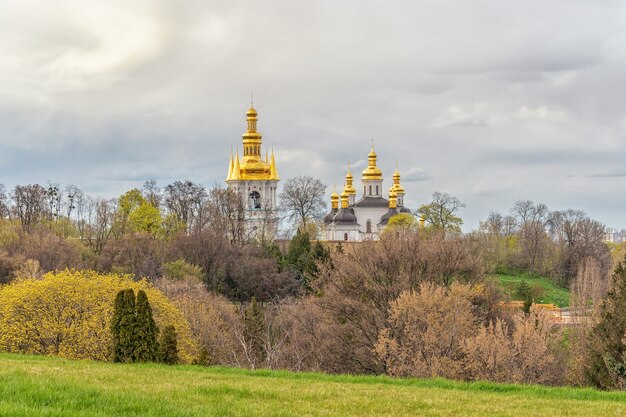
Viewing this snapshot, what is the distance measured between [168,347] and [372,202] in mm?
85348

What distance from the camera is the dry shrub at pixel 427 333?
2525 centimetres

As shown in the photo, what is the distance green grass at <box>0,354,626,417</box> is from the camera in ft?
39.2

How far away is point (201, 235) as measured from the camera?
203 ft

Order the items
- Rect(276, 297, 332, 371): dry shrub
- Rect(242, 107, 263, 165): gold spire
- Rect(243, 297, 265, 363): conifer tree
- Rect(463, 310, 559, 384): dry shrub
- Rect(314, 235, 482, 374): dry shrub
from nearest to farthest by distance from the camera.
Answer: Rect(463, 310, 559, 384): dry shrub → Rect(314, 235, 482, 374): dry shrub → Rect(276, 297, 332, 371): dry shrub → Rect(243, 297, 265, 363): conifer tree → Rect(242, 107, 263, 165): gold spire

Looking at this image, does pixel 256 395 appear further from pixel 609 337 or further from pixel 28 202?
pixel 28 202

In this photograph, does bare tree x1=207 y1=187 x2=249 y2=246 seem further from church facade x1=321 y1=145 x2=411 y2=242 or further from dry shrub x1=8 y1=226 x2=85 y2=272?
church facade x1=321 y1=145 x2=411 y2=242

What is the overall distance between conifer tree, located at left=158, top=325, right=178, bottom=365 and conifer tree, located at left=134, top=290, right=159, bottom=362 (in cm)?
17

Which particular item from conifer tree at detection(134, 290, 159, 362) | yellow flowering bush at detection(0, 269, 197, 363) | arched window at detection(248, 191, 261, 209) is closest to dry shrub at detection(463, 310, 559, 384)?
conifer tree at detection(134, 290, 159, 362)

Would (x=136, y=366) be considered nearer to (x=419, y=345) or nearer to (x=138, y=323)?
(x=138, y=323)

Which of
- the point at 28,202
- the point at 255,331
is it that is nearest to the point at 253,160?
the point at 28,202

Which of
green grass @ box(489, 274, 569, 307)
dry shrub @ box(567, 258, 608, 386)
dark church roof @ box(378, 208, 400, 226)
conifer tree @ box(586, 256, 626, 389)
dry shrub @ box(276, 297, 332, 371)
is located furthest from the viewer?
dark church roof @ box(378, 208, 400, 226)

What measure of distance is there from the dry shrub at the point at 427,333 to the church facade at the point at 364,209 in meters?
69.4

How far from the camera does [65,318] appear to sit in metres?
29.3

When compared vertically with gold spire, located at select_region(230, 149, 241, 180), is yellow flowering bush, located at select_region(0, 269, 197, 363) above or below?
below
